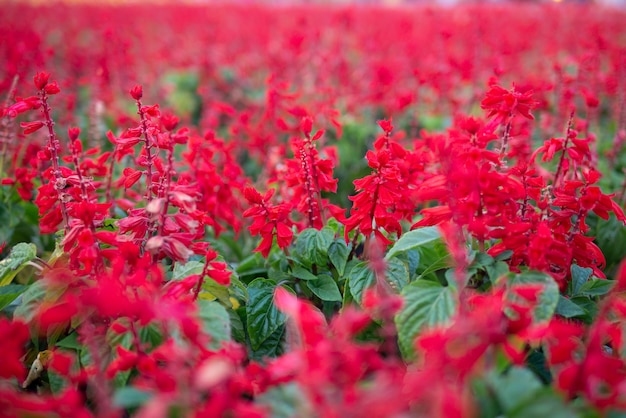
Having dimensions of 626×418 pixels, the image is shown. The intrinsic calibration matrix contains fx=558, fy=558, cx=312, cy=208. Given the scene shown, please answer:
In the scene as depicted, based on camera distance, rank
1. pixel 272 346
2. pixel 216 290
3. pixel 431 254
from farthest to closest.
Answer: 1. pixel 431 254
2. pixel 272 346
3. pixel 216 290

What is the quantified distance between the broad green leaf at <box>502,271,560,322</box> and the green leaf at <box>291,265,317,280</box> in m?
0.65

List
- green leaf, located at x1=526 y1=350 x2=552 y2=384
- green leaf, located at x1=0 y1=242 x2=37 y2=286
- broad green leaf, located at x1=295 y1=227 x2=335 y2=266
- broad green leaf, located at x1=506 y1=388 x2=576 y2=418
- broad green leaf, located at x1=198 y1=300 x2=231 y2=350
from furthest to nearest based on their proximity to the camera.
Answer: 1. broad green leaf, located at x1=295 y1=227 x2=335 y2=266
2. green leaf, located at x1=0 y1=242 x2=37 y2=286
3. green leaf, located at x1=526 y1=350 x2=552 y2=384
4. broad green leaf, located at x1=198 y1=300 x2=231 y2=350
5. broad green leaf, located at x1=506 y1=388 x2=576 y2=418

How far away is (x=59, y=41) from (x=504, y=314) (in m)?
7.38

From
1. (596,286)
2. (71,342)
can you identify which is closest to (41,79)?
(71,342)

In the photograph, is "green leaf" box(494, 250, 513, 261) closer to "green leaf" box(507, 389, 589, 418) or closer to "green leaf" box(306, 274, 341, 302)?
"green leaf" box(306, 274, 341, 302)

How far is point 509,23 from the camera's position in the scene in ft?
25.2

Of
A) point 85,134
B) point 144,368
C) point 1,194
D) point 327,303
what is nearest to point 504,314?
point 327,303

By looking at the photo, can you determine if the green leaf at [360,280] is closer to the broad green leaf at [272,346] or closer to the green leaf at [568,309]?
the broad green leaf at [272,346]

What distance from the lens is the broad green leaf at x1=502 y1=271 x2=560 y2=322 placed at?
140 cm

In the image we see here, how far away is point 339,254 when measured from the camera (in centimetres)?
190

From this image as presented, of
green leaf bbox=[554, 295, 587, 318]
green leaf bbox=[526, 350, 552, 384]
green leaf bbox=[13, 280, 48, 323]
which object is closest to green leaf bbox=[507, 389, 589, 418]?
green leaf bbox=[526, 350, 552, 384]

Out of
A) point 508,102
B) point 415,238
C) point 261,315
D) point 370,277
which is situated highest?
point 508,102

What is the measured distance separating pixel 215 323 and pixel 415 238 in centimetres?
63

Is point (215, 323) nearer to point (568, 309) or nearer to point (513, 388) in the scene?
point (513, 388)
